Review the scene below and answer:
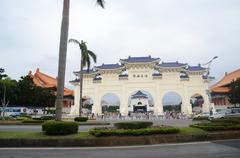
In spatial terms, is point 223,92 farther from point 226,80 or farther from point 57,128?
point 57,128

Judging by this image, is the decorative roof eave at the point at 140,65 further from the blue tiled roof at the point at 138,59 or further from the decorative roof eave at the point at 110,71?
the decorative roof eave at the point at 110,71

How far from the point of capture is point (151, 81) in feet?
188

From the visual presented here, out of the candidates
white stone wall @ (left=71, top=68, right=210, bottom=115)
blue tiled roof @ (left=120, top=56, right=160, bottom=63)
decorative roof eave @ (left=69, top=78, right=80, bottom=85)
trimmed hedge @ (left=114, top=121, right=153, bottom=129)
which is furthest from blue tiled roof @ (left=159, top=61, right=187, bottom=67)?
trimmed hedge @ (left=114, top=121, right=153, bottom=129)

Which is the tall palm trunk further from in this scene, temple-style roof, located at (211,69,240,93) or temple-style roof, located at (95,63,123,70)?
temple-style roof, located at (211,69,240,93)

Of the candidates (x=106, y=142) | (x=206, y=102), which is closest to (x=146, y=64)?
(x=206, y=102)

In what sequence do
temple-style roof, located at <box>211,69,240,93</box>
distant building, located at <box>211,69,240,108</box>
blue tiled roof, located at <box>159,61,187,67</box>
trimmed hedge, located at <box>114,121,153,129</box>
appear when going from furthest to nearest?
temple-style roof, located at <box>211,69,240,93</box>
distant building, located at <box>211,69,240,108</box>
blue tiled roof, located at <box>159,61,187,67</box>
trimmed hedge, located at <box>114,121,153,129</box>

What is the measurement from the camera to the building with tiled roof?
57.4 m

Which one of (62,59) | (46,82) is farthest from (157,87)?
(62,59)

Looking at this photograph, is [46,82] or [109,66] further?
[46,82]

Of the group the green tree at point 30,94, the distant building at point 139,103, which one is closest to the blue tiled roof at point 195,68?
the distant building at point 139,103

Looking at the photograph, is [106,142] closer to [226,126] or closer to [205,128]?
[205,128]

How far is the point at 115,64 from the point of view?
59812 mm

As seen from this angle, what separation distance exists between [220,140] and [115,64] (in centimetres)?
4463

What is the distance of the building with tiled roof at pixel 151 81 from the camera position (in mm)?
57406
